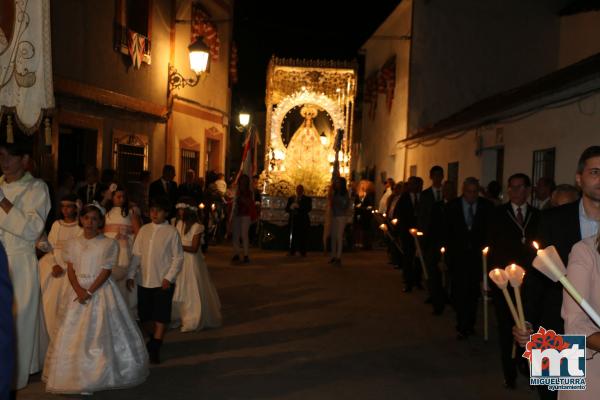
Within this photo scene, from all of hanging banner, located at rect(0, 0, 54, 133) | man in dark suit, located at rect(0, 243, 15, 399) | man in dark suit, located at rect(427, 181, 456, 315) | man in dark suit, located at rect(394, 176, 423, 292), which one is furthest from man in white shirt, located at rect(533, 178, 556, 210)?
man in dark suit, located at rect(0, 243, 15, 399)

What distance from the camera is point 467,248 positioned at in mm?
9945

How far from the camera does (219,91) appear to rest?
84.0 feet

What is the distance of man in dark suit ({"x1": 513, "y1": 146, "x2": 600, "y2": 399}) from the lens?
14.7 feet

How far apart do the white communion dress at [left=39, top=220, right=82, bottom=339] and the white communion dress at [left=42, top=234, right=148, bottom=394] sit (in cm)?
88

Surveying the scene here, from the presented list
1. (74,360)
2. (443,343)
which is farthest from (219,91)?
(74,360)

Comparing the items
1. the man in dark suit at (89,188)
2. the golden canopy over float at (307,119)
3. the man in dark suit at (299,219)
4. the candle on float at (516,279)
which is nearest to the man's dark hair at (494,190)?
the man in dark suit at (89,188)

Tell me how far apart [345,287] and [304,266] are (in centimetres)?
352

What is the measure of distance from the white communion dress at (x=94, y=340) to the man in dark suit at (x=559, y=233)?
3.48 meters

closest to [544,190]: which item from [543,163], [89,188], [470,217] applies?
[470,217]

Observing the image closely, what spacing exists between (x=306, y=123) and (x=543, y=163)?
11577 millimetres

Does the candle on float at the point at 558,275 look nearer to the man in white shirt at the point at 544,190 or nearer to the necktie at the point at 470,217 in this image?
the necktie at the point at 470,217

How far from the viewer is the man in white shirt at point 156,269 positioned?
8328mm

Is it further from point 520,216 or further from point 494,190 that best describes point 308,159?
point 520,216

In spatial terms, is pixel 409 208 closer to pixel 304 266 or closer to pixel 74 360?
pixel 304 266
